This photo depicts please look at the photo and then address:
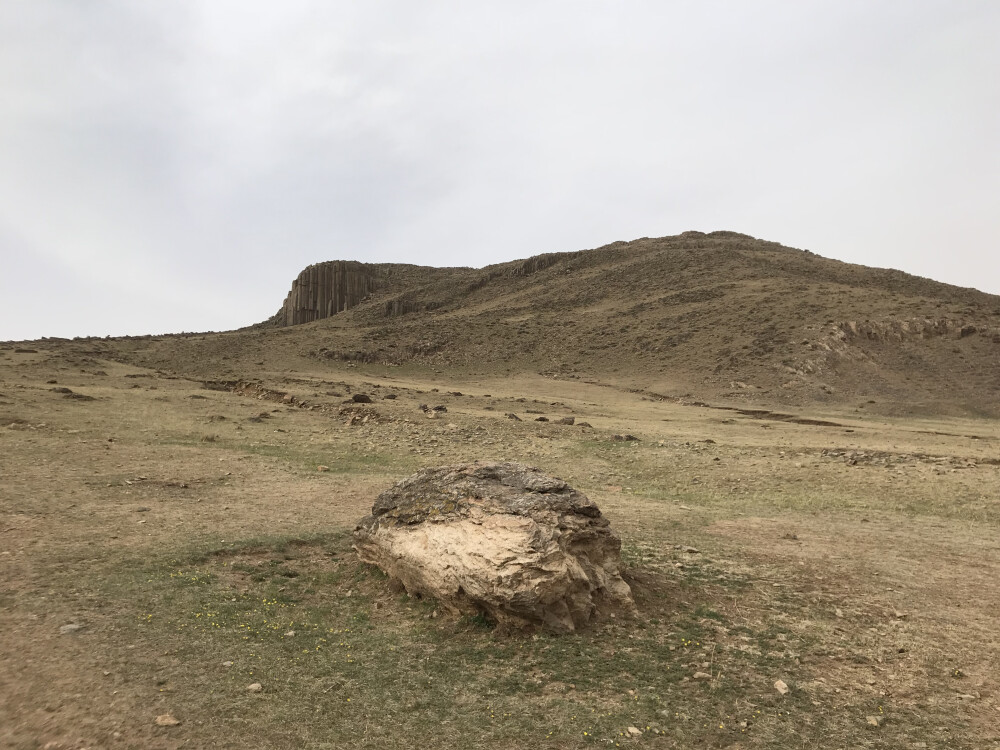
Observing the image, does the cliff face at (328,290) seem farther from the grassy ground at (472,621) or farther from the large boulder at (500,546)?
the large boulder at (500,546)

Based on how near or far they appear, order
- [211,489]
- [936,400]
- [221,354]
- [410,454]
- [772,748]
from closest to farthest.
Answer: [772,748] < [211,489] < [410,454] < [936,400] < [221,354]

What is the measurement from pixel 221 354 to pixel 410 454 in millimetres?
39352

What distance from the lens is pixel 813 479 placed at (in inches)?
623

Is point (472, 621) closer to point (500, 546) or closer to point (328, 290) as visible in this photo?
point (500, 546)

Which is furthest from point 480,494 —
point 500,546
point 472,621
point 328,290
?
point 328,290

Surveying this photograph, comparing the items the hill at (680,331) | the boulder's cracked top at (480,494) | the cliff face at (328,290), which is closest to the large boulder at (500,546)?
the boulder's cracked top at (480,494)

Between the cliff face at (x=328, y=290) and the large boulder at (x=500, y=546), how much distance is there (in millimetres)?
78642

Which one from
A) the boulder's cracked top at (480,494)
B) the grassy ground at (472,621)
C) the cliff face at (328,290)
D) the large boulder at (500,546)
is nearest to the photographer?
the grassy ground at (472,621)

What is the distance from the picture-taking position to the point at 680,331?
178 ft

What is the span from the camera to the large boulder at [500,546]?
6.69m

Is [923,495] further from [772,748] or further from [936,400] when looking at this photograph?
[936,400]

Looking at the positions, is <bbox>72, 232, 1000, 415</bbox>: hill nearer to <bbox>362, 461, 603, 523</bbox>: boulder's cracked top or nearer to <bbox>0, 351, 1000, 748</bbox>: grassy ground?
<bbox>0, 351, 1000, 748</bbox>: grassy ground

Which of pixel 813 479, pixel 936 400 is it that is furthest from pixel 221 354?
pixel 936 400

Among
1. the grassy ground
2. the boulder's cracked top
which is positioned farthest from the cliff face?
the boulder's cracked top
